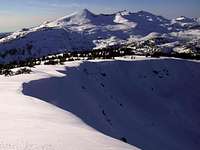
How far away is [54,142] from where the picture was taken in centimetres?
2433

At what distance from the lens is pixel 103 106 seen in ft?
307

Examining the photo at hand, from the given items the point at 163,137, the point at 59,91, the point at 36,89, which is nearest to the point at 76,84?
the point at 59,91

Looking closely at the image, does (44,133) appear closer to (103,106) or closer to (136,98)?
(103,106)

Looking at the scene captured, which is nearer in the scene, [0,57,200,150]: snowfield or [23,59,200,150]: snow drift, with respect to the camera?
[0,57,200,150]: snowfield

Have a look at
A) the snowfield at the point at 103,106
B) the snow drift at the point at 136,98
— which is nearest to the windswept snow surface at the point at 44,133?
the snowfield at the point at 103,106

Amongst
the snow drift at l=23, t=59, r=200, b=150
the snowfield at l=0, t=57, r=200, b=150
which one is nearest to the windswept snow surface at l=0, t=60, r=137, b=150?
the snowfield at l=0, t=57, r=200, b=150

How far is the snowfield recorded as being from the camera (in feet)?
87.6

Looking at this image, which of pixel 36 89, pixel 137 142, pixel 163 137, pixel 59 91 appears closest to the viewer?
pixel 36 89

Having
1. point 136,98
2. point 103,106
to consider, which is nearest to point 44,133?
point 103,106

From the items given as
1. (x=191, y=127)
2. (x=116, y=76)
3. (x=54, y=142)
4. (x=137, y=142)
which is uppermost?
(x=54, y=142)

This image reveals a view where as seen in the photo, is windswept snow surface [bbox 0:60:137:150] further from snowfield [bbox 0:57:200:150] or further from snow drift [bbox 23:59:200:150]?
snow drift [bbox 23:59:200:150]

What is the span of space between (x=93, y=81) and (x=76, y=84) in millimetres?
21941

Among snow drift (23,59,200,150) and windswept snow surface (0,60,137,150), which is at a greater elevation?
windswept snow surface (0,60,137,150)

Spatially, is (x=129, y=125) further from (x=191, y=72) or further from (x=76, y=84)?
(x=191, y=72)
